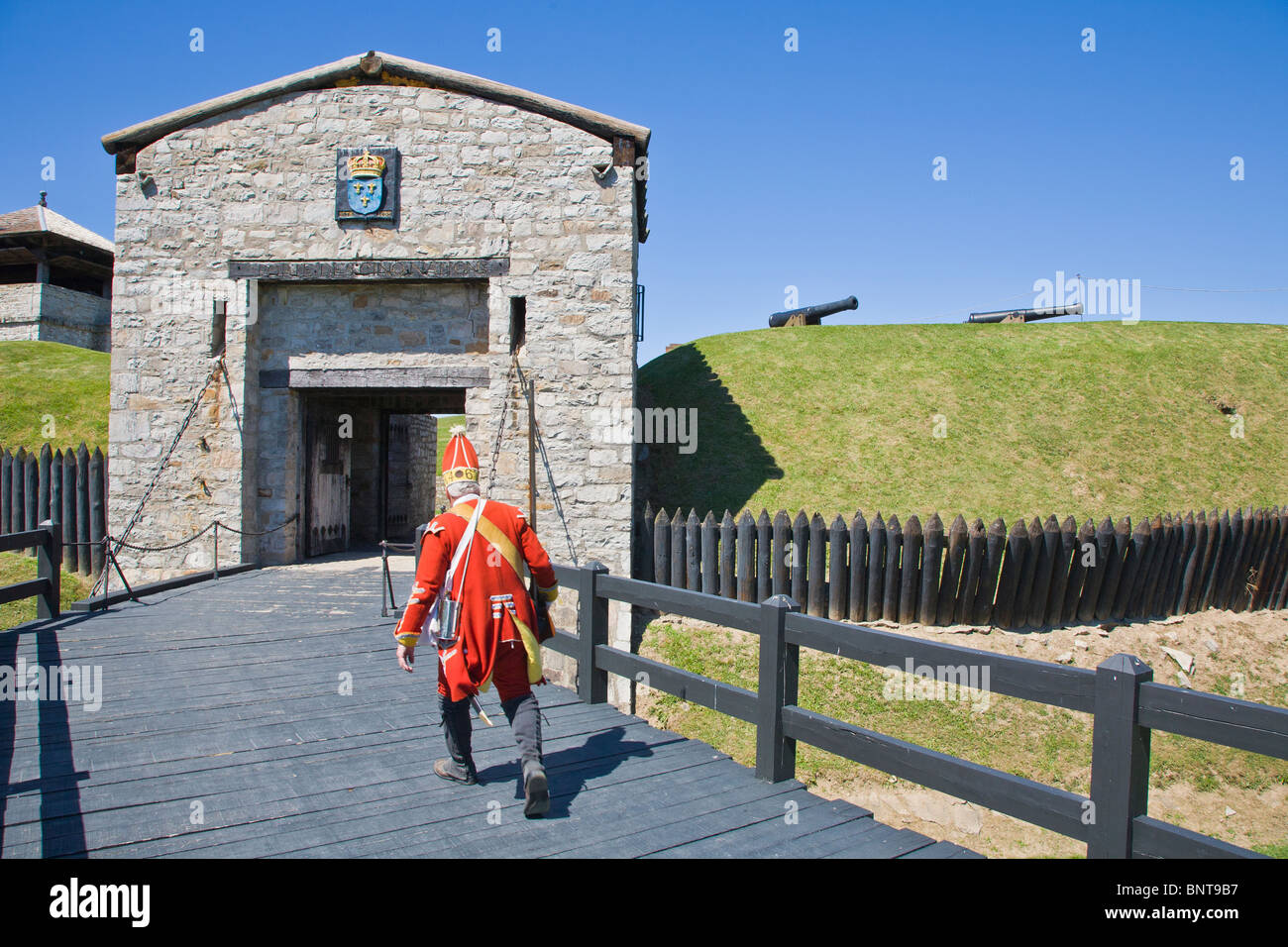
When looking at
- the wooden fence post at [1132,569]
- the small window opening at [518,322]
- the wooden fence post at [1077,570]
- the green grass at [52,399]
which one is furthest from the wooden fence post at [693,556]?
the green grass at [52,399]

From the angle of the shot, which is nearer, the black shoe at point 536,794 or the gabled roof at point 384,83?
the black shoe at point 536,794

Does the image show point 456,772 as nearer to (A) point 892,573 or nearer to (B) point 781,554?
(B) point 781,554

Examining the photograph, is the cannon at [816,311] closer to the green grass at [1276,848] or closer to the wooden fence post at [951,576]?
the wooden fence post at [951,576]

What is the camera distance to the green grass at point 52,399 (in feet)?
52.1

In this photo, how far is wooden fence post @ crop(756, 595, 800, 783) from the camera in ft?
14.6

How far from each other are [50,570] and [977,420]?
49.9ft

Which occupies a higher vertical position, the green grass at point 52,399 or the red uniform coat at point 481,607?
the green grass at point 52,399

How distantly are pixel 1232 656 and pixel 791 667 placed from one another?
34.2 ft

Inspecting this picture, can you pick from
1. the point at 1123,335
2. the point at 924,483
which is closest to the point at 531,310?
the point at 924,483

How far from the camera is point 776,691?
4.48 metres

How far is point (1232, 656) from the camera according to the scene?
37.8ft

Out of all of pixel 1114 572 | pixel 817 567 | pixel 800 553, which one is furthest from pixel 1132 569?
pixel 800 553

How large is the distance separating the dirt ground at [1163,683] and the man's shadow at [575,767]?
4864 millimetres
